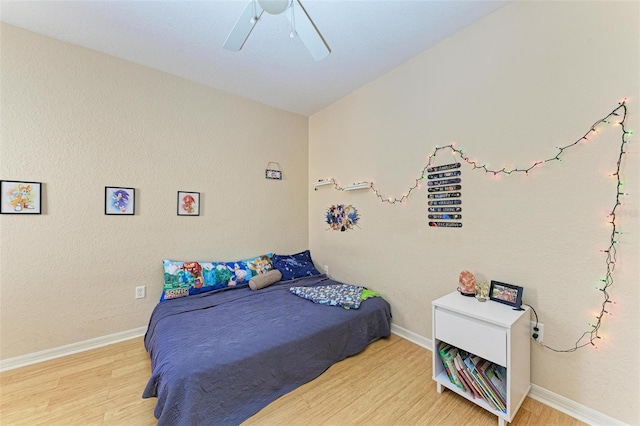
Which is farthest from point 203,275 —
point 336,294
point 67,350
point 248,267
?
point 336,294

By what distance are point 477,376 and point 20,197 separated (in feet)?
11.9

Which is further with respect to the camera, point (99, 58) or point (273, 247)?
point (273, 247)

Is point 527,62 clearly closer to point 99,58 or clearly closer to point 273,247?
point 273,247

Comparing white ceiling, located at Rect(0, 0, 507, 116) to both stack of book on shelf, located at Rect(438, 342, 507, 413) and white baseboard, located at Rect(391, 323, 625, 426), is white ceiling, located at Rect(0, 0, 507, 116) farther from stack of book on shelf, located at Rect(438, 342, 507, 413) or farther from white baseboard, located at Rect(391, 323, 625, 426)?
white baseboard, located at Rect(391, 323, 625, 426)

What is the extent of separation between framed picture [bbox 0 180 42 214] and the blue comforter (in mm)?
1317

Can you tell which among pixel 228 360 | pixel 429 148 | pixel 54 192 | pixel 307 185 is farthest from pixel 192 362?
pixel 307 185

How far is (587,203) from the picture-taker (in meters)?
1.52

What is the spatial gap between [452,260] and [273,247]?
2217 millimetres

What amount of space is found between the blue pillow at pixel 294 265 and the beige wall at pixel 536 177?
1.08 m

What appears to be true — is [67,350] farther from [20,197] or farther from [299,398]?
[299,398]

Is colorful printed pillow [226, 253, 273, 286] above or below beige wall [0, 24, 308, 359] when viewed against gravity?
below

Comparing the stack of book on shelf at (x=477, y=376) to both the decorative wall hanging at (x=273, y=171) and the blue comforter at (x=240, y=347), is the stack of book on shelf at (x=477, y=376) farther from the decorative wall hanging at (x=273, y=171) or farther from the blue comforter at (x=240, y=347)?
the decorative wall hanging at (x=273, y=171)

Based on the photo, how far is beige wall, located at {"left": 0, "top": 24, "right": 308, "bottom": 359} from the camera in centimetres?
206

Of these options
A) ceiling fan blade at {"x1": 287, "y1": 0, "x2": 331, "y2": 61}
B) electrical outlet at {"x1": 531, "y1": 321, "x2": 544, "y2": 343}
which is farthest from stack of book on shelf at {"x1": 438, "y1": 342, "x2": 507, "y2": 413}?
ceiling fan blade at {"x1": 287, "y1": 0, "x2": 331, "y2": 61}
